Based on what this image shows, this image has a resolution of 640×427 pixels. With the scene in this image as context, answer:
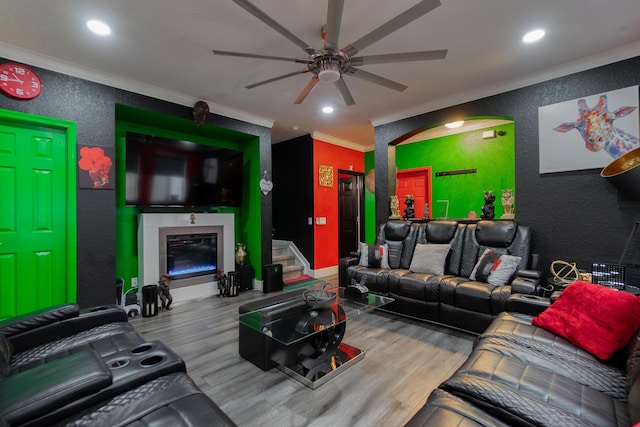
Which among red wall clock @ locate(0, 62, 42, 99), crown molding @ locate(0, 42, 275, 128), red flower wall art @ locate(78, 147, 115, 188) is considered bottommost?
red flower wall art @ locate(78, 147, 115, 188)

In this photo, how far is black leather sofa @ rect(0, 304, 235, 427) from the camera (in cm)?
A: 100

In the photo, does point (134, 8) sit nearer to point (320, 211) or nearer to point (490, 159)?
point (320, 211)

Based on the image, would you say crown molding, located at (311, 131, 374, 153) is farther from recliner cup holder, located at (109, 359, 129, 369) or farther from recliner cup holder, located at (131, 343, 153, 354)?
recliner cup holder, located at (109, 359, 129, 369)

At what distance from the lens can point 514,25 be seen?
2447 millimetres

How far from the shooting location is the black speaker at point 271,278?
4.69 meters

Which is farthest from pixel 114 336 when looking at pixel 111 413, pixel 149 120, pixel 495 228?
pixel 495 228

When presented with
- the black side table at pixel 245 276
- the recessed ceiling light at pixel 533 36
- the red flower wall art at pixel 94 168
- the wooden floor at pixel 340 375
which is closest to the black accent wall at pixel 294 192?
the black side table at pixel 245 276

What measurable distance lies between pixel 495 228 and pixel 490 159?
2.38 m

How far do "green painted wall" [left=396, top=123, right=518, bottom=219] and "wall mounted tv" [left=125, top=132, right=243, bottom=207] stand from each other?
393 cm

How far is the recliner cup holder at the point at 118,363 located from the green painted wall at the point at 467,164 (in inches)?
217

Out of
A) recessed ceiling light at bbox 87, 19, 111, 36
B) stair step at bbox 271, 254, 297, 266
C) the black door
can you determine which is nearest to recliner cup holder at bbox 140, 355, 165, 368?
recessed ceiling light at bbox 87, 19, 111, 36

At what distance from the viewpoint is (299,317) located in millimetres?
2303

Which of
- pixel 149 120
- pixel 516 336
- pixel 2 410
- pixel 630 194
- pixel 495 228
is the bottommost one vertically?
pixel 516 336

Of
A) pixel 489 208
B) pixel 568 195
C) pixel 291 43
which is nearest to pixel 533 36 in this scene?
pixel 568 195
